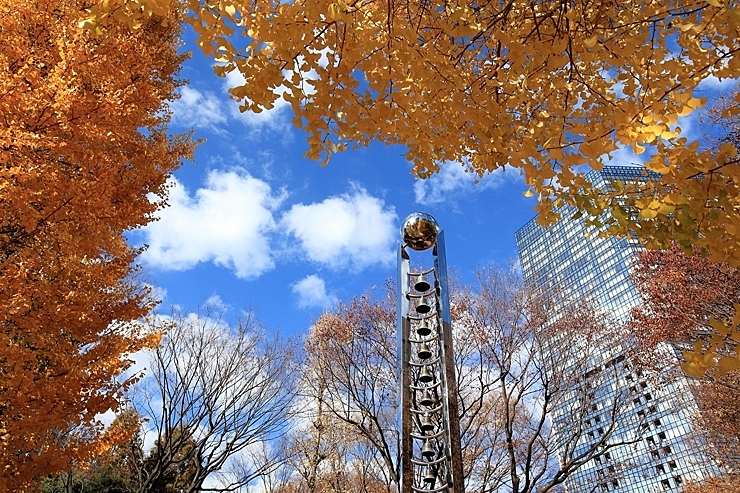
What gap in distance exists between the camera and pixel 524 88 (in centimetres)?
232

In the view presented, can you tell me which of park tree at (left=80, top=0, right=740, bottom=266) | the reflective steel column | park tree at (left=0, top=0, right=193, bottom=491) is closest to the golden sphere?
the reflective steel column

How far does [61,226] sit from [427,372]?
13.7 ft

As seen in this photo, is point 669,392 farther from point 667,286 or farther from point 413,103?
point 413,103

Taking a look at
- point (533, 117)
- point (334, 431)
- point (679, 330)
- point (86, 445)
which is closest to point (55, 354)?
point (86, 445)

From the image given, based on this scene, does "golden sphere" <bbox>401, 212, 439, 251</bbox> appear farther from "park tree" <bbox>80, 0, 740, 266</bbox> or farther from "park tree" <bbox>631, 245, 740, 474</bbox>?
"park tree" <bbox>631, 245, 740, 474</bbox>

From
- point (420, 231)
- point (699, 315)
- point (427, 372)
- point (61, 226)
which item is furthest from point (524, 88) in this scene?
point (699, 315)

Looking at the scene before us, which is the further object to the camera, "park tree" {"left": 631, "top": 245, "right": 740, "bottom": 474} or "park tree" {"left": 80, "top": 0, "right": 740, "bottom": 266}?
"park tree" {"left": 631, "top": 245, "right": 740, "bottom": 474}

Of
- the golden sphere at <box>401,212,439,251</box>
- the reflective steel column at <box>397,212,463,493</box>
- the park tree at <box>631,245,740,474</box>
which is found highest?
the park tree at <box>631,245,740,474</box>

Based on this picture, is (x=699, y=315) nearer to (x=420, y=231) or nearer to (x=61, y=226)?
(x=420, y=231)

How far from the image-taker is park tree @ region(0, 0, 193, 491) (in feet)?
13.5

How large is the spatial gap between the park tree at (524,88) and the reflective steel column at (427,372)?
773 mm

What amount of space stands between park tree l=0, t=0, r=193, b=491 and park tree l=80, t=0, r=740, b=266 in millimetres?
3253

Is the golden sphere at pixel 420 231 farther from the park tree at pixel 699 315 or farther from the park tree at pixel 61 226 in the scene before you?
the park tree at pixel 699 315

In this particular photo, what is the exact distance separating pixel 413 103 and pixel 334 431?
10.6 metres
